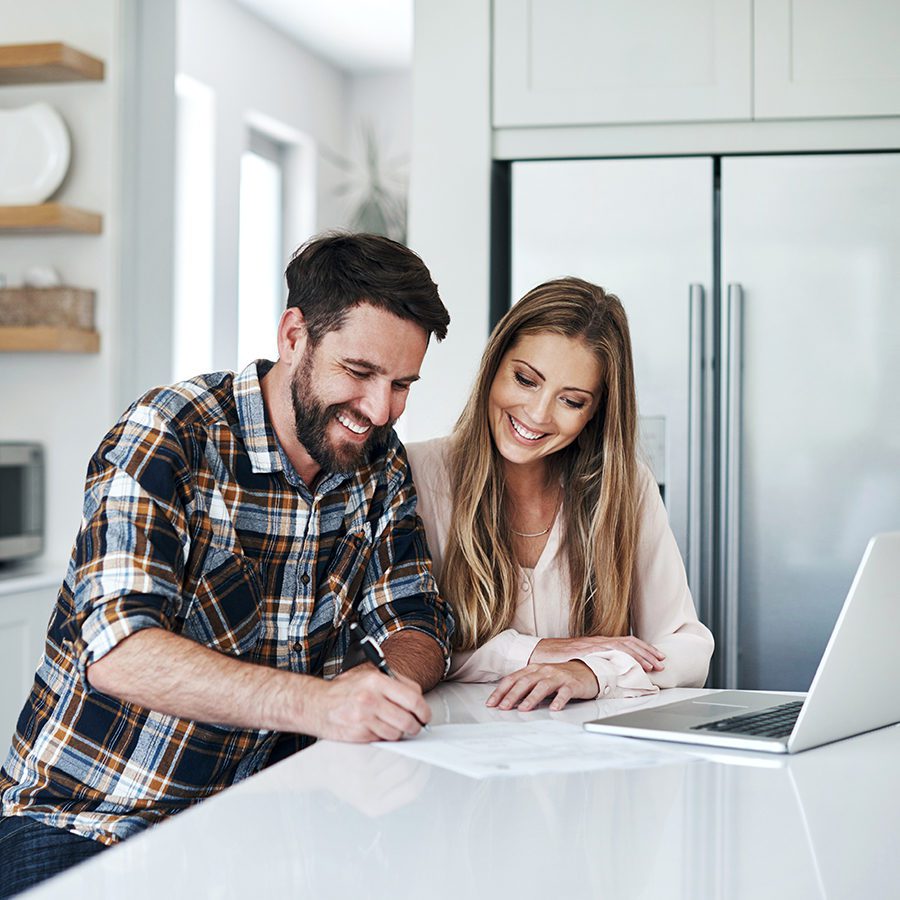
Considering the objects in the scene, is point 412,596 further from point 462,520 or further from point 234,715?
point 234,715

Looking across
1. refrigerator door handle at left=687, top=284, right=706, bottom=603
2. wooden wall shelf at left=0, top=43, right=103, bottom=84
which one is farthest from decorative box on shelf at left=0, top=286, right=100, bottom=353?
refrigerator door handle at left=687, top=284, right=706, bottom=603

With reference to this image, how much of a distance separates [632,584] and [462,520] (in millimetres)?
308

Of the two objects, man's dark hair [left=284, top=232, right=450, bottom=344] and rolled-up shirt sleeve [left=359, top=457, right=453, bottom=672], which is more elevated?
man's dark hair [left=284, top=232, right=450, bottom=344]

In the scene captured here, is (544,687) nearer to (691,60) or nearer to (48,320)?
(691,60)

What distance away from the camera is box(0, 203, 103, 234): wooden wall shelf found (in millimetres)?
3164

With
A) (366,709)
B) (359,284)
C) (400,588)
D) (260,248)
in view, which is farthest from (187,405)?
(260,248)

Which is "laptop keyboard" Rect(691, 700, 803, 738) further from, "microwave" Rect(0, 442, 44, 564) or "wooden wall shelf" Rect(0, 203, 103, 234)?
"wooden wall shelf" Rect(0, 203, 103, 234)

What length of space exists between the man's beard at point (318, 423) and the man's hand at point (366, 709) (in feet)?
1.32

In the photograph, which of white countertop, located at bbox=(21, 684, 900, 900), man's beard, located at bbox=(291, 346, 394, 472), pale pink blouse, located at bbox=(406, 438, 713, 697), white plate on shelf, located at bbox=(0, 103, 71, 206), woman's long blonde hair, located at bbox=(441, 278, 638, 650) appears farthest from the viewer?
white plate on shelf, located at bbox=(0, 103, 71, 206)

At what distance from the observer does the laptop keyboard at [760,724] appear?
1.38m

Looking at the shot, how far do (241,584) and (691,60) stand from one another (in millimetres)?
1799

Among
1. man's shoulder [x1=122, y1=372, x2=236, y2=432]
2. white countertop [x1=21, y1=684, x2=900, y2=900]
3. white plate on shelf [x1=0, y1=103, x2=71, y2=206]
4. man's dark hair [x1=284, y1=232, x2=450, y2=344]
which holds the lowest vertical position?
white countertop [x1=21, y1=684, x2=900, y2=900]

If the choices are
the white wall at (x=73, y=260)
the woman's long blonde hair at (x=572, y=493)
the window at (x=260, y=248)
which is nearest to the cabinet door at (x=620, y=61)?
the woman's long blonde hair at (x=572, y=493)

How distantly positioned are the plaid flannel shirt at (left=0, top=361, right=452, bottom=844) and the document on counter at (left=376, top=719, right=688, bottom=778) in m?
0.34
